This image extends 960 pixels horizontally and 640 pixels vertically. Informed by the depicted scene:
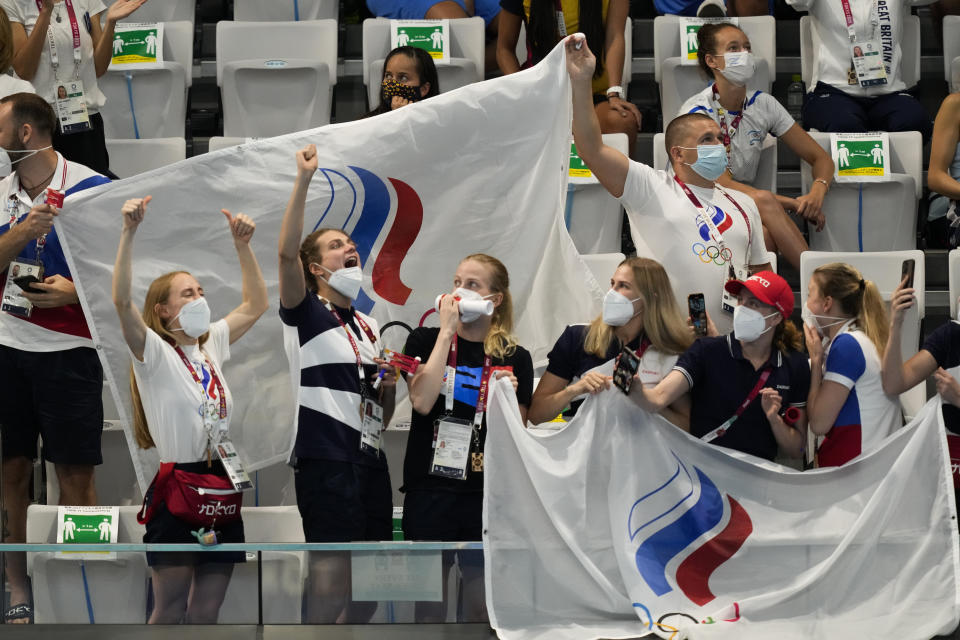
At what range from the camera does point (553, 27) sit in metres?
6.39

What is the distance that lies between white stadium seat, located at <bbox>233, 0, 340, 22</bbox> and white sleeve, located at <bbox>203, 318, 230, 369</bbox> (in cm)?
315

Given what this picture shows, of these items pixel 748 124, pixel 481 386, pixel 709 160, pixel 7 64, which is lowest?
pixel 481 386

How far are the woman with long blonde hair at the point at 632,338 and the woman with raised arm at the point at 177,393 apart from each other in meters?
0.95

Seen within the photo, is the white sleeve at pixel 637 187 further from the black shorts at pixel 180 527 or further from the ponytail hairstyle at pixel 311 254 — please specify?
the black shorts at pixel 180 527

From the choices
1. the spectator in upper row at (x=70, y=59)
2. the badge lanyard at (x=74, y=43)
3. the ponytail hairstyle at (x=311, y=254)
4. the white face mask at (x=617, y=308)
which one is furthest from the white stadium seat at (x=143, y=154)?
the white face mask at (x=617, y=308)

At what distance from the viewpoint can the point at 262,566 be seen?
3.84 m

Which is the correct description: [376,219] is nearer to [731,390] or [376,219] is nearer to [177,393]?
[177,393]

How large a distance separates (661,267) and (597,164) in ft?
1.76

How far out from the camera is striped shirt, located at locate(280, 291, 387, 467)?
420 cm

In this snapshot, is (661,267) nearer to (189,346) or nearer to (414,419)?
(414,419)

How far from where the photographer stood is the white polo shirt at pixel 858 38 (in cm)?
654

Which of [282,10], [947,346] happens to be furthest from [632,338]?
[282,10]

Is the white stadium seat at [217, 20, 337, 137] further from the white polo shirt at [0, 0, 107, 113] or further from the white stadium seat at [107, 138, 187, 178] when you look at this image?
the white polo shirt at [0, 0, 107, 113]

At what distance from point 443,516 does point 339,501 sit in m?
0.30
